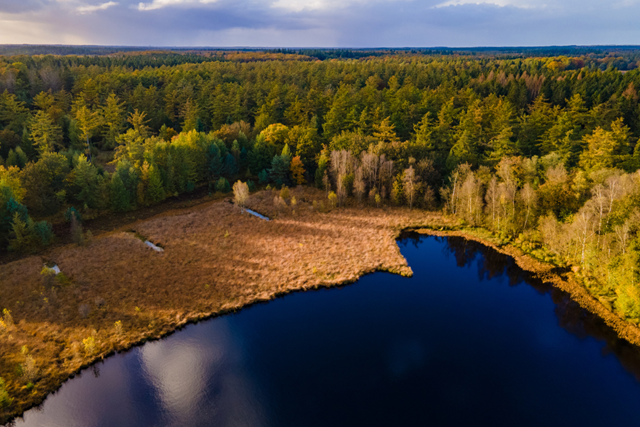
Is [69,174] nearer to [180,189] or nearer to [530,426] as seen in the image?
[180,189]

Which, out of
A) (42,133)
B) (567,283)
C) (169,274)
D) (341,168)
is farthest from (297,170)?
(42,133)

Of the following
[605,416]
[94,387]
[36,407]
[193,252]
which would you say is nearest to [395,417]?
[605,416]

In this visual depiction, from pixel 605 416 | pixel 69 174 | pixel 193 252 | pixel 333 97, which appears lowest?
pixel 605 416

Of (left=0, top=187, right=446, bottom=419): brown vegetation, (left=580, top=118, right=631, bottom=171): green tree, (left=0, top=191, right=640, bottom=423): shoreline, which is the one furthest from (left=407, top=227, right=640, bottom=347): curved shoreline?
(left=580, top=118, right=631, bottom=171): green tree

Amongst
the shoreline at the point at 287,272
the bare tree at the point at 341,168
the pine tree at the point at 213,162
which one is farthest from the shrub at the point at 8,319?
the bare tree at the point at 341,168

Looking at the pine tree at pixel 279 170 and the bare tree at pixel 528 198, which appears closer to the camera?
the bare tree at pixel 528 198

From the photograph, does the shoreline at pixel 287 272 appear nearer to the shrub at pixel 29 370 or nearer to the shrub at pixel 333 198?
the shrub at pixel 29 370

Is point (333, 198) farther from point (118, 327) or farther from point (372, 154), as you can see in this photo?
point (118, 327)
